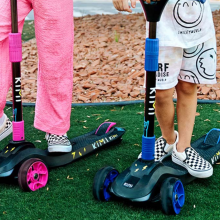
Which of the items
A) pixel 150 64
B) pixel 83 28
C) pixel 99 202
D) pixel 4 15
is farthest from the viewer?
pixel 83 28

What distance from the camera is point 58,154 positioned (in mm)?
2621

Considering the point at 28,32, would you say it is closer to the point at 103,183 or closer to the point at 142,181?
the point at 103,183

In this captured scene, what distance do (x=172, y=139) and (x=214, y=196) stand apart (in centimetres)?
51

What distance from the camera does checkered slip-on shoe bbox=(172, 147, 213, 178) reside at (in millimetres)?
2371

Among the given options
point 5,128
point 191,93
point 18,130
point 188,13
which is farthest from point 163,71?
point 5,128

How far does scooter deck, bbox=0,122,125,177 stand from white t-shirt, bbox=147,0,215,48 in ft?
2.93

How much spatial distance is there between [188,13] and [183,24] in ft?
0.21

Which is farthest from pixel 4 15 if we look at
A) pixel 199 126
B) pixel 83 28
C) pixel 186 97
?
pixel 83 28

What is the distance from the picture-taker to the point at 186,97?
2494 millimetres

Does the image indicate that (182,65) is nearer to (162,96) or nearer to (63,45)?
(162,96)

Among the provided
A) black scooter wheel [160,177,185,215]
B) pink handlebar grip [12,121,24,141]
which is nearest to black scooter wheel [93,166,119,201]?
black scooter wheel [160,177,185,215]

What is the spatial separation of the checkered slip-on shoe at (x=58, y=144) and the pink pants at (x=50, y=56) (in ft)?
0.11

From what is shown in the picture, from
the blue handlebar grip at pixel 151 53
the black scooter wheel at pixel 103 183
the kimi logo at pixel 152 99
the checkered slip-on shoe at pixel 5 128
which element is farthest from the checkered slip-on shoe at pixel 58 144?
the blue handlebar grip at pixel 151 53

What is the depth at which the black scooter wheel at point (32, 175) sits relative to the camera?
224 cm
